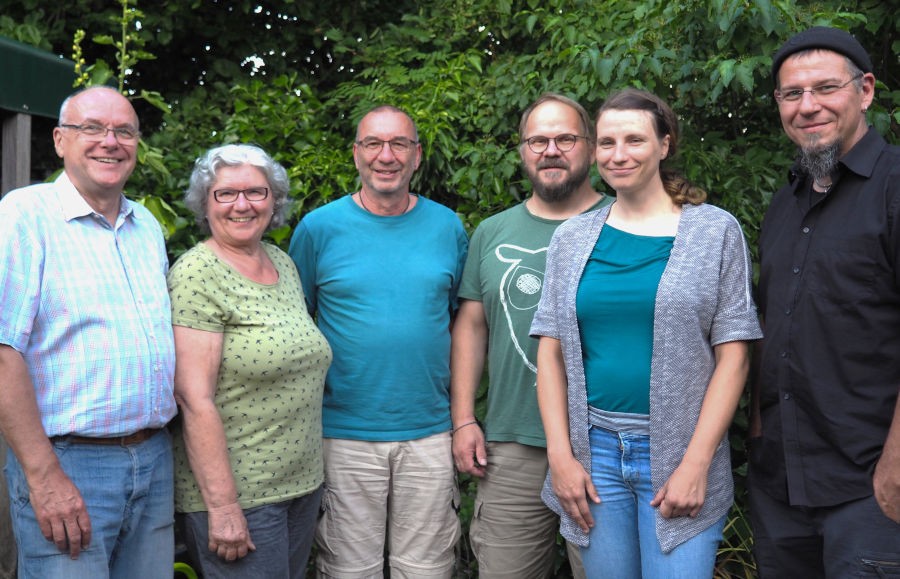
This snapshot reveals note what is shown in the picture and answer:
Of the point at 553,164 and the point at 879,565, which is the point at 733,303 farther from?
the point at 553,164

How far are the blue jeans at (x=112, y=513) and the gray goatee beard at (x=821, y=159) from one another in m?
2.17

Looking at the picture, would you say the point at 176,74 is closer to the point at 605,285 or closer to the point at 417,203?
the point at 417,203

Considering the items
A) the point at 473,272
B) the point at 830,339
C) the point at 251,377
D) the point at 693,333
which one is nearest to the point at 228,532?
the point at 251,377

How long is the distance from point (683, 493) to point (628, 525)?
25 centimetres

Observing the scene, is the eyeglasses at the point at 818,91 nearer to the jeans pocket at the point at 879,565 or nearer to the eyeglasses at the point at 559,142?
the eyeglasses at the point at 559,142

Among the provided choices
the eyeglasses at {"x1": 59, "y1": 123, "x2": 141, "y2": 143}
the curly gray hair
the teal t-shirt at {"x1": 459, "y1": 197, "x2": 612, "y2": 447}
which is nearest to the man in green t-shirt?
the teal t-shirt at {"x1": 459, "y1": 197, "x2": 612, "y2": 447}

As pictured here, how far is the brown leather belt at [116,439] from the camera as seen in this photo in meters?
2.63

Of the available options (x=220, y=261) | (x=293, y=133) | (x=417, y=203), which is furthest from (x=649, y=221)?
(x=293, y=133)

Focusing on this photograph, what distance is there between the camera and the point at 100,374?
8.67 ft

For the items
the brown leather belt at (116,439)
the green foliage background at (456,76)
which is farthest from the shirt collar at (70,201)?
the green foliage background at (456,76)

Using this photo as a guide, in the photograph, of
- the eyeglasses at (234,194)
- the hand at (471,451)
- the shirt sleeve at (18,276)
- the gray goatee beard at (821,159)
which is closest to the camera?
the shirt sleeve at (18,276)

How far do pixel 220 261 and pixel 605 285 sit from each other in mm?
1260

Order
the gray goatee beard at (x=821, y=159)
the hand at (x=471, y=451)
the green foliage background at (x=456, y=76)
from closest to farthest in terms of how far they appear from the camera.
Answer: the gray goatee beard at (x=821, y=159)
the hand at (x=471, y=451)
the green foliage background at (x=456, y=76)

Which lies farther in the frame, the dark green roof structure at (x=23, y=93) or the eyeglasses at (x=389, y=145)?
the dark green roof structure at (x=23, y=93)
